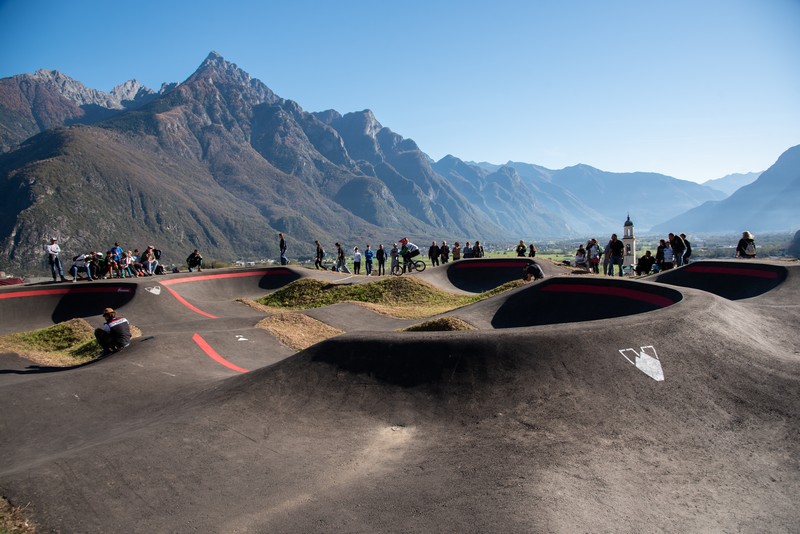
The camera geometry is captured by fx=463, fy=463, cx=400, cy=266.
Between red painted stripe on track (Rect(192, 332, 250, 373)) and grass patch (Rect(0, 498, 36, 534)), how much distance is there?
6.98 meters

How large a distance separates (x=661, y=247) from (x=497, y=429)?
21.7m

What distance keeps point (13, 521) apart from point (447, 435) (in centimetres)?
504

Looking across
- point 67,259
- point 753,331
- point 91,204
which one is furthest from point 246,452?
point 91,204

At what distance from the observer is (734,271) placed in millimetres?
17922

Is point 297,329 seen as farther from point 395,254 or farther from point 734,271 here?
point 734,271

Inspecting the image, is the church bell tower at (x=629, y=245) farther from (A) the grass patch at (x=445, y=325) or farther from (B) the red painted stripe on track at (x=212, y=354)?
(B) the red painted stripe on track at (x=212, y=354)

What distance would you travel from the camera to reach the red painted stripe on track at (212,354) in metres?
12.4

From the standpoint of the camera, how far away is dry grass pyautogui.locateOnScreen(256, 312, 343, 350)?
1552 cm

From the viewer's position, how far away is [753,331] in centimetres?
911

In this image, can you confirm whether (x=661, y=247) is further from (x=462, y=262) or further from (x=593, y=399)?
(x=593, y=399)

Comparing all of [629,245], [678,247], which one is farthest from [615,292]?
[629,245]

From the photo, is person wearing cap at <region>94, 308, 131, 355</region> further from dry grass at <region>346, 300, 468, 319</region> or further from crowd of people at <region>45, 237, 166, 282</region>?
crowd of people at <region>45, 237, 166, 282</region>

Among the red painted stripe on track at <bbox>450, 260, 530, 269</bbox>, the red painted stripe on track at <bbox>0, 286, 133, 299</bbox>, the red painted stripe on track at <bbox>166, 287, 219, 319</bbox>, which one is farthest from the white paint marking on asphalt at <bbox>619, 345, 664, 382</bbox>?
the red painted stripe on track at <bbox>0, 286, 133, 299</bbox>

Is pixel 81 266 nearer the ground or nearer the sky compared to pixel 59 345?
nearer the sky
